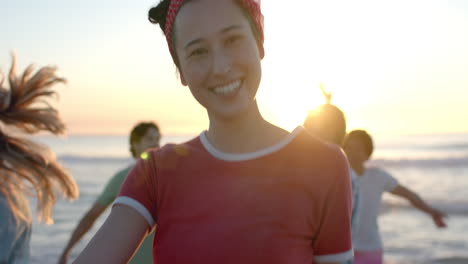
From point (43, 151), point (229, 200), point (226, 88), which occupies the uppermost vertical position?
point (226, 88)

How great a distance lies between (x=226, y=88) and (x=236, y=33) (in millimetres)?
173

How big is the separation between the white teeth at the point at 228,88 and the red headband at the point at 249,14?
21cm

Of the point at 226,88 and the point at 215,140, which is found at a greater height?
the point at 226,88

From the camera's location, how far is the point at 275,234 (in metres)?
1.54

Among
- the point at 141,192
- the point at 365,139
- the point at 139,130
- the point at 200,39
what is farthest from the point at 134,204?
the point at 365,139

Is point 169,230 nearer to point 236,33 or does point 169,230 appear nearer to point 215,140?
point 215,140

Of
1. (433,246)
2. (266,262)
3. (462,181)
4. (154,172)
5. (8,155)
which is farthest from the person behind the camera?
(462,181)

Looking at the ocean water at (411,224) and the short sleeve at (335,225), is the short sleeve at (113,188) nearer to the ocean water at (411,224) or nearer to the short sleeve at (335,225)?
the ocean water at (411,224)

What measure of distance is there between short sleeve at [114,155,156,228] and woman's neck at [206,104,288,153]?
24cm

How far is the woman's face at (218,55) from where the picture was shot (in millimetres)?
1633

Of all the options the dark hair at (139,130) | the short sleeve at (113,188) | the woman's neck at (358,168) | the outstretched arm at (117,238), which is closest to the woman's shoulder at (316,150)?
the outstretched arm at (117,238)

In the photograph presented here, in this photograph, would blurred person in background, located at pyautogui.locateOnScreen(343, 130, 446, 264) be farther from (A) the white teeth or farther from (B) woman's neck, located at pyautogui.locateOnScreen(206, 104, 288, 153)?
(A) the white teeth

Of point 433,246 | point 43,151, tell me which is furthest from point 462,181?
point 43,151

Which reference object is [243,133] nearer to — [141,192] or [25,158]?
[141,192]
